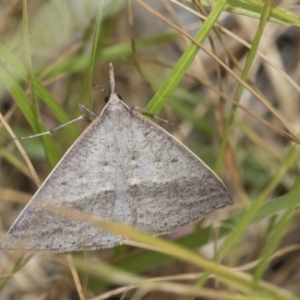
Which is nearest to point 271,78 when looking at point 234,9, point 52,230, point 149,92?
point 149,92

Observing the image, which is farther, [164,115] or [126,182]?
[164,115]

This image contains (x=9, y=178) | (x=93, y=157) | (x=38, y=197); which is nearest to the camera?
(x=38, y=197)

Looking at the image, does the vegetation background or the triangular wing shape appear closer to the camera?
the triangular wing shape

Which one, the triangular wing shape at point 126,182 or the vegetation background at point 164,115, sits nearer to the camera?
the triangular wing shape at point 126,182

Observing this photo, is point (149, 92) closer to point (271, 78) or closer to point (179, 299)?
point (271, 78)

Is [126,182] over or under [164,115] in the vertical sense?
under

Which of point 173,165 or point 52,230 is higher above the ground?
point 173,165

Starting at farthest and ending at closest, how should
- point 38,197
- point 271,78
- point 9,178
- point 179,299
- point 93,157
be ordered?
A: 1. point 271,78
2. point 9,178
3. point 179,299
4. point 93,157
5. point 38,197

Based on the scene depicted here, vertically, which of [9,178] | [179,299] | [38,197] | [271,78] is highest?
[271,78]
